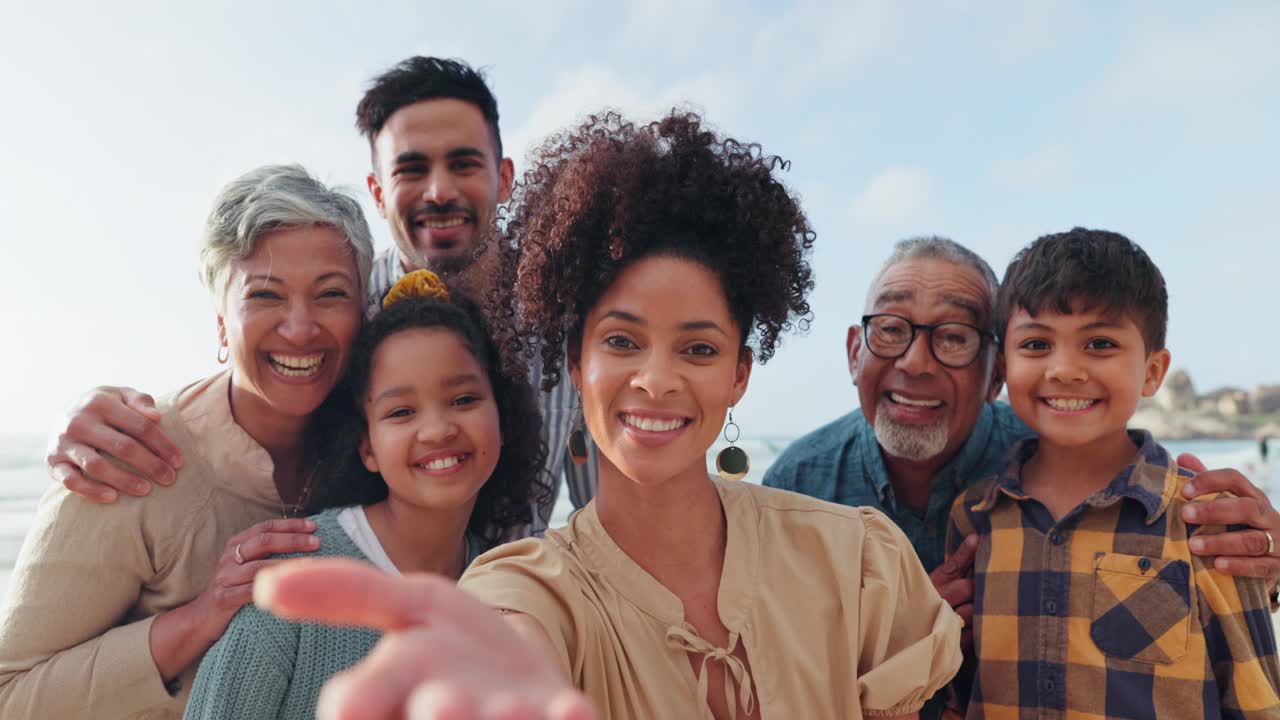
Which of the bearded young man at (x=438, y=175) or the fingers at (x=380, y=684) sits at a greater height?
the bearded young man at (x=438, y=175)

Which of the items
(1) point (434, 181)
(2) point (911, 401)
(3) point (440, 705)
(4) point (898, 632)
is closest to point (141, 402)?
(1) point (434, 181)

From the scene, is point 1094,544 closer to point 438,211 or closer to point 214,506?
point 214,506

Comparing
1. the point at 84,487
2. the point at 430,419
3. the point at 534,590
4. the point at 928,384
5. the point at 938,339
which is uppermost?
the point at 938,339

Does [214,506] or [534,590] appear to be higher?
[214,506]

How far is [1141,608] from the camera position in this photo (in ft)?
8.83

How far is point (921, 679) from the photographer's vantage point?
2.21 metres

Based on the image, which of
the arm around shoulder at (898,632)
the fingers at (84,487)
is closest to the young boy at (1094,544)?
the arm around shoulder at (898,632)

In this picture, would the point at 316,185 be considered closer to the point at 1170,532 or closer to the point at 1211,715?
the point at 1170,532

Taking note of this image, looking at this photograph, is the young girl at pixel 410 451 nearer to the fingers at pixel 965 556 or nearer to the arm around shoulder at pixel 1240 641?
the fingers at pixel 965 556

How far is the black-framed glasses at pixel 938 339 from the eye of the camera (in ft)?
11.3

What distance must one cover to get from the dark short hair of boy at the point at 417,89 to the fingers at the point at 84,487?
7.31 ft

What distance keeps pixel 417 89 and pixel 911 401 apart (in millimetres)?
2687

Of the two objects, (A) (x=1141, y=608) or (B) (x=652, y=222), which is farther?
(A) (x=1141, y=608)

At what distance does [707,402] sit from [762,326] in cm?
40
